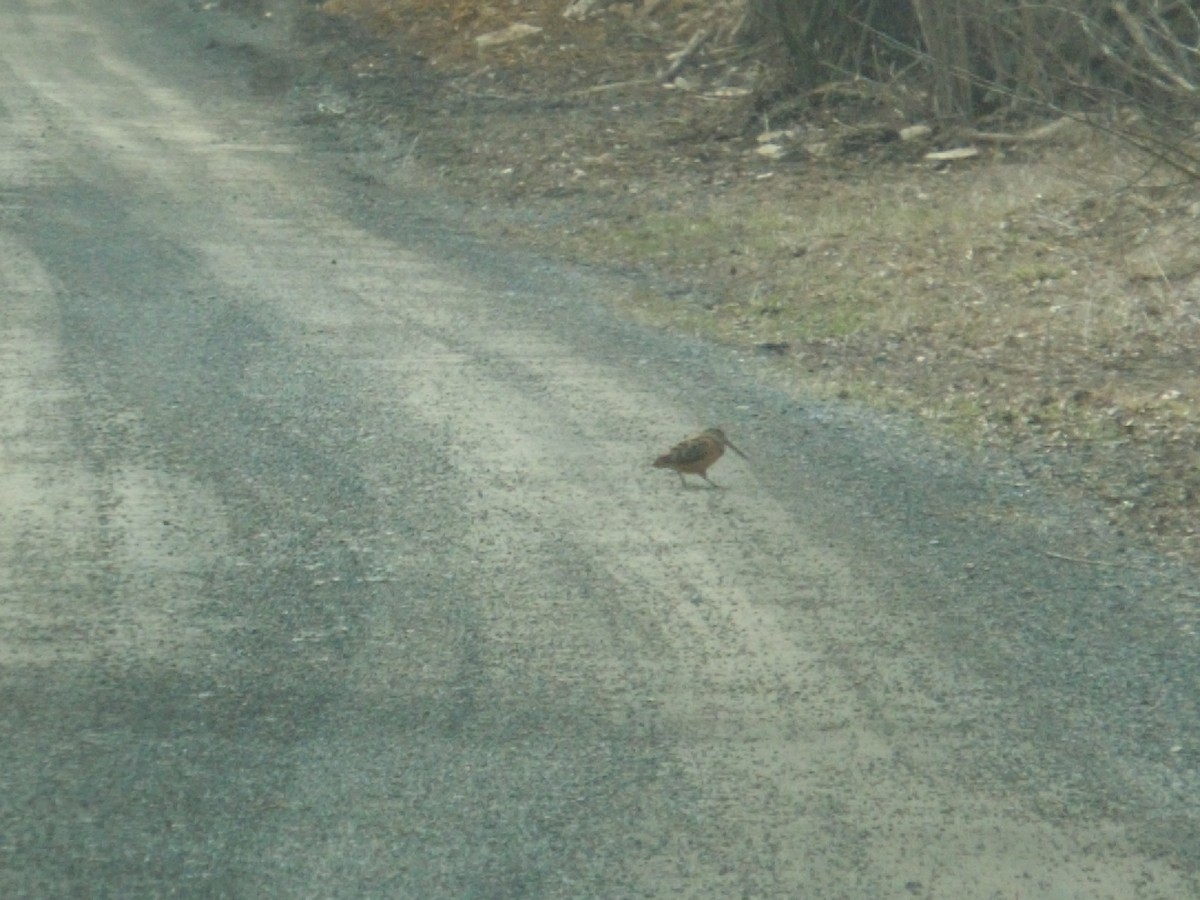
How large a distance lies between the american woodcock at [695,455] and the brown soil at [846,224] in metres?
1.44

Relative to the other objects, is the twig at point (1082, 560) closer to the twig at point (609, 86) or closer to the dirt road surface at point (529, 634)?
the dirt road surface at point (529, 634)

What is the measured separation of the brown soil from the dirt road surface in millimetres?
589

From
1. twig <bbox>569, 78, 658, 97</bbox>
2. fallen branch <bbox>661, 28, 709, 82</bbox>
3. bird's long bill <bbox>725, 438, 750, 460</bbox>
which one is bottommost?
twig <bbox>569, 78, 658, 97</bbox>

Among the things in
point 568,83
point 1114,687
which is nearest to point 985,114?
point 568,83

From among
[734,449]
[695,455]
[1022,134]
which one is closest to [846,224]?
[1022,134]

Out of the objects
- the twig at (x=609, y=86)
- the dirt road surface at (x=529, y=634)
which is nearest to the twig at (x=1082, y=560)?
the dirt road surface at (x=529, y=634)

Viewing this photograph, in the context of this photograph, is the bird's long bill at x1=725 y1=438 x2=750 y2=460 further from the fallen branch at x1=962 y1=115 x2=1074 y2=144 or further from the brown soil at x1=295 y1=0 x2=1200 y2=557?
the fallen branch at x1=962 y1=115 x2=1074 y2=144

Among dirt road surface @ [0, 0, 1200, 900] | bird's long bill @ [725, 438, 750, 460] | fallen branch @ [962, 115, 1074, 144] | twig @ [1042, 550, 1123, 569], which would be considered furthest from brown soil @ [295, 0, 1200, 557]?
bird's long bill @ [725, 438, 750, 460]

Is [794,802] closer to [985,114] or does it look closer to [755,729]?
[755,729]

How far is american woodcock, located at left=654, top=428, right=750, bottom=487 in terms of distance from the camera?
6.94 metres

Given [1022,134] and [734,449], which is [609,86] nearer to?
[1022,134]

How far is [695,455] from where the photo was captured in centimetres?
695

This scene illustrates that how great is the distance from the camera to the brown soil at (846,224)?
834cm

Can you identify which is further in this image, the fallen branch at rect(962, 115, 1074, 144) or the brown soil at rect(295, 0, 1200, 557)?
the fallen branch at rect(962, 115, 1074, 144)
